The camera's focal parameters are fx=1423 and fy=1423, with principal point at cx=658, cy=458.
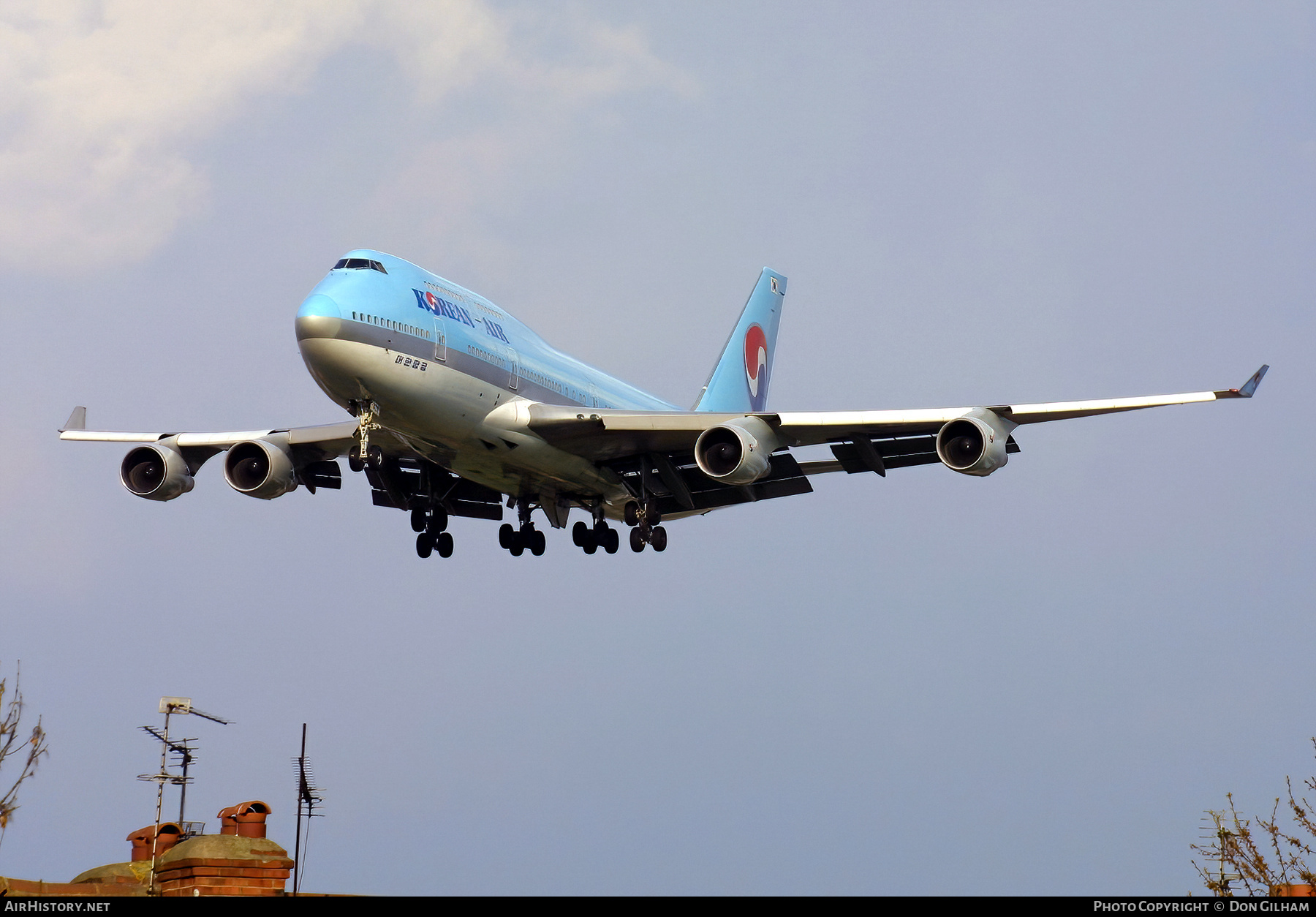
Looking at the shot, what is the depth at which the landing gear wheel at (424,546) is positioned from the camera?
40.3m

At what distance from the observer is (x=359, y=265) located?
103 feet

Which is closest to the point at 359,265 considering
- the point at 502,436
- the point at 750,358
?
the point at 502,436

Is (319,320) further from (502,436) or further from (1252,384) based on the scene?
(1252,384)

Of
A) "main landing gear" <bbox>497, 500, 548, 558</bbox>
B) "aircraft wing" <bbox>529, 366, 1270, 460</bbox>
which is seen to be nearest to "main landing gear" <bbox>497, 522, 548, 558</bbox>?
"main landing gear" <bbox>497, 500, 548, 558</bbox>

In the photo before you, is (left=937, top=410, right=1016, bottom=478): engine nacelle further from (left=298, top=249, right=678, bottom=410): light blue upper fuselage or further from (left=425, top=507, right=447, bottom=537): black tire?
(left=425, top=507, right=447, bottom=537): black tire

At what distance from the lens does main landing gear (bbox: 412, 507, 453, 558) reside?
40312 millimetres

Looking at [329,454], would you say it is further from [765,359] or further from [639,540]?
[765,359]

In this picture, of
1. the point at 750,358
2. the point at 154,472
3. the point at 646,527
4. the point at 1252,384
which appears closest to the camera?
the point at 1252,384

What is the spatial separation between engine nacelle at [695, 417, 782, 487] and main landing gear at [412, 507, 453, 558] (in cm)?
983

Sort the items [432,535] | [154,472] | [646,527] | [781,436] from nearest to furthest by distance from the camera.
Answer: [781,436] < [646,527] < [154,472] < [432,535]

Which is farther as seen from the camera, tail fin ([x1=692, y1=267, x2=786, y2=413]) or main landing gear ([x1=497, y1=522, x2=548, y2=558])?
tail fin ([x1=692, y1=267, x2=786, y2=413])

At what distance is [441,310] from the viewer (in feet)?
106

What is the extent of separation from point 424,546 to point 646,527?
7.08 metres

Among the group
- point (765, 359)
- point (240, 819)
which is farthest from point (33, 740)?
point (765, 359)
